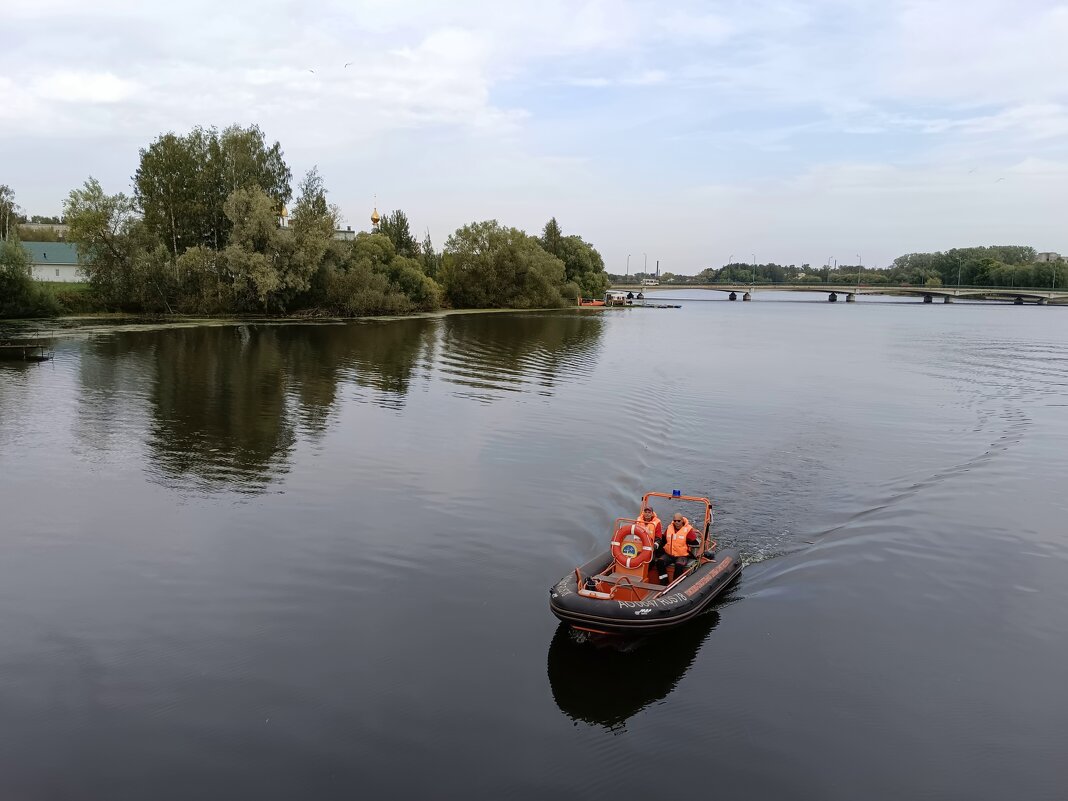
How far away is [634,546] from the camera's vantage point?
15484mm

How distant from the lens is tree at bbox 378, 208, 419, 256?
114m

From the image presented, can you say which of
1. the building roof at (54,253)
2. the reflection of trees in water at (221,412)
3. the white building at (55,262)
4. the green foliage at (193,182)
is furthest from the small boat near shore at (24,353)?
the building roof at (54,253)

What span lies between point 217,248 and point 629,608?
3368 inches

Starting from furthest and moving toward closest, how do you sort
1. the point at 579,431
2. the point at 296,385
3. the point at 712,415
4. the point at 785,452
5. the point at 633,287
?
the point at 633,287, the point at 296,385, the point at 712,415, the point at 579,431, the point at 785,452

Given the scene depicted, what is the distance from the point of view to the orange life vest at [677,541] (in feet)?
53.3

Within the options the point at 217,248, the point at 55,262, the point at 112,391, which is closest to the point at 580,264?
the point at 217,248

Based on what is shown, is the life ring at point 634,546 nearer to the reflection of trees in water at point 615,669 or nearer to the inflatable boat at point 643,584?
the inflatable boat at point 643,584

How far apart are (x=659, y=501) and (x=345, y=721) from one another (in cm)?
1283

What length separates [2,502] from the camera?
797 inches

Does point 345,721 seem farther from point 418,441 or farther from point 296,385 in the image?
point 296,385

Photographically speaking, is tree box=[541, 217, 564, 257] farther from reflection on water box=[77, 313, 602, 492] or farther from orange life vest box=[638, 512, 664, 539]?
orange life vest box=[638, 512, 664, 539]

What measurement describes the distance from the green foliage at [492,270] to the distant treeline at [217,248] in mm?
12854

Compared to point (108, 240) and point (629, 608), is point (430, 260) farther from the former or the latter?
point (629, 608)

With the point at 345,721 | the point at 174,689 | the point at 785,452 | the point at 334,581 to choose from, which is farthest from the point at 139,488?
the point at 785,452
